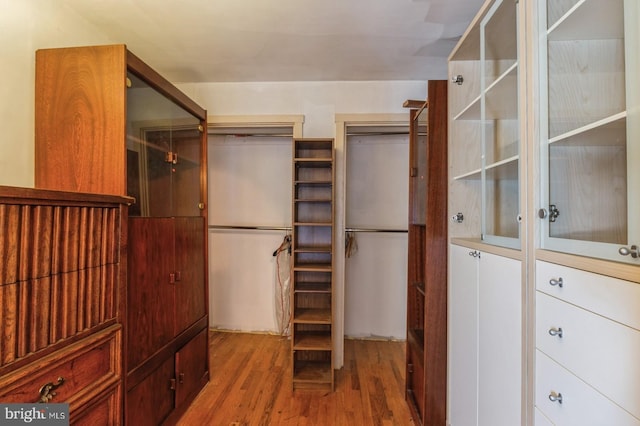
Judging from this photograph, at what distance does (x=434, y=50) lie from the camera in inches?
76.8

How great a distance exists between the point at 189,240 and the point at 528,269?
1800mm

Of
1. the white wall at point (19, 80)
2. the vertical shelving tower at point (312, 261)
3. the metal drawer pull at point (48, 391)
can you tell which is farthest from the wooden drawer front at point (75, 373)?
the vertical shelving tower at point (312, 261)

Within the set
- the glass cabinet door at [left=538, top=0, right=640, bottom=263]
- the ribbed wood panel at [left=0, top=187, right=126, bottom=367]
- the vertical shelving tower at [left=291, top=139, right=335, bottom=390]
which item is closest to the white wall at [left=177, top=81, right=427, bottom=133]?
the vertical shelving tower at [left=291, top=139, right=335, bottom=390]

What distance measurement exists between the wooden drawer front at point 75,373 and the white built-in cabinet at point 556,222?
1.43 meters

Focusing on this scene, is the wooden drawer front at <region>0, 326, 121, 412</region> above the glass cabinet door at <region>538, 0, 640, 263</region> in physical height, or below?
below

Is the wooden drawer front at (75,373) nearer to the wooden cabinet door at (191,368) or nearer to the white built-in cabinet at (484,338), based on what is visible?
the wooden cabinet door at (191,368)

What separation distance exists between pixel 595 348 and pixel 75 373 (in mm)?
1464

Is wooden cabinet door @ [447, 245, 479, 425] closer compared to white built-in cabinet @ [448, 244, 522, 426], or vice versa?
white built-in cabinet @ [448, 244, 522, 426]

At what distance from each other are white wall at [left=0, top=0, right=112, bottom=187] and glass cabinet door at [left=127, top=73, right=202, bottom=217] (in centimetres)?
42

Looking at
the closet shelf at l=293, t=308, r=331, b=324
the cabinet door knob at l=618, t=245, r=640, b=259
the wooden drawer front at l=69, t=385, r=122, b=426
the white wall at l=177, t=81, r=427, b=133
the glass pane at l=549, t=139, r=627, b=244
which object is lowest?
the closet shelf at l=293, t=308, r=331, b=324

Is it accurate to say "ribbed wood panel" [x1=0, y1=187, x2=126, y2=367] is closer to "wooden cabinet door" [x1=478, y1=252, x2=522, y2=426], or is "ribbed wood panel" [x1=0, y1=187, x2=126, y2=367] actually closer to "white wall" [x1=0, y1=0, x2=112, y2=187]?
"white wall" [x1=0, y1=0, x2=112, y2=187]

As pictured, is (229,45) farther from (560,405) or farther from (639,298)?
(560,405)

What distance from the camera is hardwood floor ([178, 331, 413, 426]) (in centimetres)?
181

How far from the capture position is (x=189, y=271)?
186 cm
